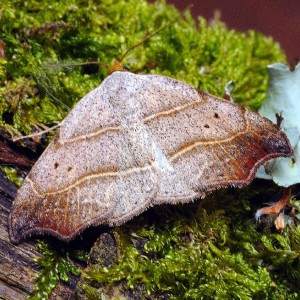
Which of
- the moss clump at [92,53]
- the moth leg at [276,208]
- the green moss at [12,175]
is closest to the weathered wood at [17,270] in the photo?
the green moss at [12,175]

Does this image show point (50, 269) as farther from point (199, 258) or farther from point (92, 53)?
point (92, 53)

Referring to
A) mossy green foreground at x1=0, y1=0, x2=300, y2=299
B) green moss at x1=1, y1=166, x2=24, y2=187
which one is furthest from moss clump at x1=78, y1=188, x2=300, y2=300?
green moss at x1=1, y1=166, x2=24, y2=187

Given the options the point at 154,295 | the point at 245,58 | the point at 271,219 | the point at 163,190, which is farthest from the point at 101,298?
the point at 245,58

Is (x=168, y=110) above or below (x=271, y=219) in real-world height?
above

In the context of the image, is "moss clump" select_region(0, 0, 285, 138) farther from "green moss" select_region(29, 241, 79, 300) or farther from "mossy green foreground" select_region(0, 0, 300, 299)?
"green moss" select_region(29, 241, 79, 300)

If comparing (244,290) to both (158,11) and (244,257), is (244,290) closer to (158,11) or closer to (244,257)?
(244,257)

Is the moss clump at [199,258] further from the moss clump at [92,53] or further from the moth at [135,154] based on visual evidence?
the moss clump at [92,53]
